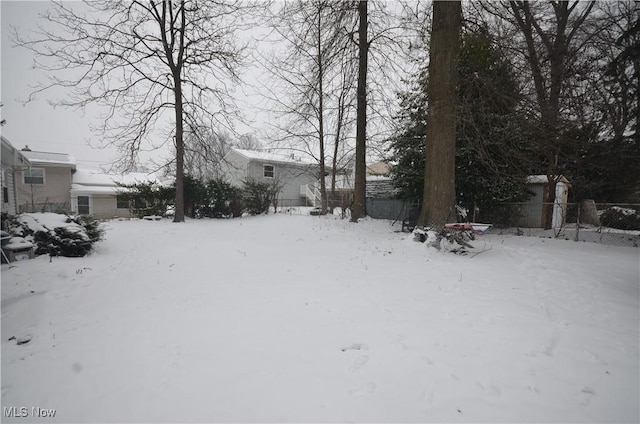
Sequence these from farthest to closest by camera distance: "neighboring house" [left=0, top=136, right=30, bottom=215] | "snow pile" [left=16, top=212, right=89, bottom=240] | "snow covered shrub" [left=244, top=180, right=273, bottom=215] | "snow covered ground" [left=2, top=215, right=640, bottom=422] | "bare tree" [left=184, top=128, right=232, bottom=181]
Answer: "snow covered shrub" [left=244, top=180, right=273, bottom=215] → "bare tree" [left=184, top=128, right=232, bottom=181] → "neighboring house" [left=0, top=136, right=30, bottom=215] → "snow pile" [left=16, top=212, right=89, bottom=240] → "snow covered ground" [left=2, top=215, right=640, bottom=422]

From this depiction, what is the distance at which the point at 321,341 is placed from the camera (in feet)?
9.82

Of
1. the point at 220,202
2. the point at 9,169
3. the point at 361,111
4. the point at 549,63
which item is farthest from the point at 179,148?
the point at 549,63

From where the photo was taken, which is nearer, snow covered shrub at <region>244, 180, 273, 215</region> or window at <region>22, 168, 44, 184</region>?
snow covered shrub at <region>244, 180, 273, 215</region>

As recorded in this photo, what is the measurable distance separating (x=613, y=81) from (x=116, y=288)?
40.7ft

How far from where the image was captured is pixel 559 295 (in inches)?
169

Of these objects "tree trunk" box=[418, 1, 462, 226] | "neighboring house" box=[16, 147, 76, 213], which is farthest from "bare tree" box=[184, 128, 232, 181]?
"neighboring house" box=[16, 147, 76, 213]

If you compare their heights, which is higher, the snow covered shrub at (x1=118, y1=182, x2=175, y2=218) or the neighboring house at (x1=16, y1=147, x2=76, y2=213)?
the neighboring house at (x1=16, y1=147, x2=76, y2=213)

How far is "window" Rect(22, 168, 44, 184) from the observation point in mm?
20719

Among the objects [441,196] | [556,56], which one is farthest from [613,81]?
[441,196]

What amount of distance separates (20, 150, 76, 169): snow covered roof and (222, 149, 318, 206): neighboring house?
11572 millimetres

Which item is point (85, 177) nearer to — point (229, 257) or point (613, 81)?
point (229, 257)

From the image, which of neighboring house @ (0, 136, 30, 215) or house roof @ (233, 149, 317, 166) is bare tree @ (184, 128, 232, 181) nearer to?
neighboring house @ (0, 136, 30, 215)

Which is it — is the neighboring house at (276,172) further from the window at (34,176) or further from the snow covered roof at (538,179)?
the snow covered roof at (538,179)

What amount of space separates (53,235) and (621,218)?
19.6m
